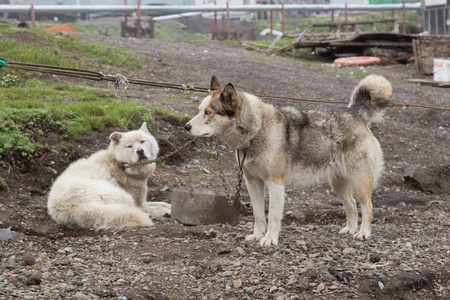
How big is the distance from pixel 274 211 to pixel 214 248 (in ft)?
2.32

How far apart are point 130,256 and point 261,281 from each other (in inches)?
54.0

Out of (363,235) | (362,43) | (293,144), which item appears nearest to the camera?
(293,144)

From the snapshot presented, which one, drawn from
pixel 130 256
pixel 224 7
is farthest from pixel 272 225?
pixel 224 7

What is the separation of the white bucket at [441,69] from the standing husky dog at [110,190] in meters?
11.8

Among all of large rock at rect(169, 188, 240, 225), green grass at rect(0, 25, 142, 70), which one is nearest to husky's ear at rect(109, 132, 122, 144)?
large rock at rect(169, 188, 240, 225)

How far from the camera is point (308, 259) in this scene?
194 inches

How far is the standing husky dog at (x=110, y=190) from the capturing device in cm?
610

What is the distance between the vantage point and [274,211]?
5164 mm

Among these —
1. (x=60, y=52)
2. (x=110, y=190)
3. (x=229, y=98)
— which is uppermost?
(x=60, y=52)

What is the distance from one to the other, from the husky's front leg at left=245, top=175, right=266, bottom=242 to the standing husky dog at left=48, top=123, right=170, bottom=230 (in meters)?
1.40

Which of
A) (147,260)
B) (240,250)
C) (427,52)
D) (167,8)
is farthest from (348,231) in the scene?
(167,8)

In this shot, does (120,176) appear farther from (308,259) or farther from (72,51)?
(72,51)

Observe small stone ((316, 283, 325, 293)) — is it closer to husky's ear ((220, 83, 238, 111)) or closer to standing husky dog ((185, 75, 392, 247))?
standing husky dog ((185, 75, 392, 247))

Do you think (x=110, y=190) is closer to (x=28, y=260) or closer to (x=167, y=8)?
(x=28, y=260)
